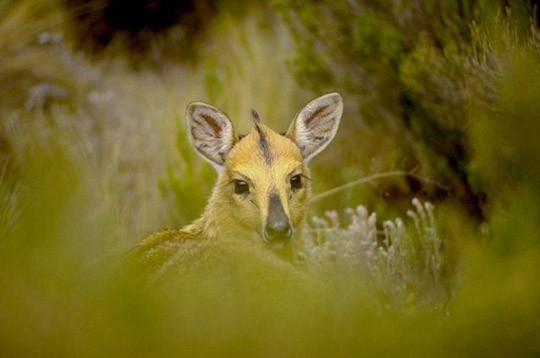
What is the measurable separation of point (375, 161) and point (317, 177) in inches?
16.5

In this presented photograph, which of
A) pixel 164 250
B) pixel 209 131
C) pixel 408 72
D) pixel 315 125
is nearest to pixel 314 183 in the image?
pixel 408 72

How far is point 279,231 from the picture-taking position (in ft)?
17.8

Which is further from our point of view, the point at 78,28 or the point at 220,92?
the point at 78,28

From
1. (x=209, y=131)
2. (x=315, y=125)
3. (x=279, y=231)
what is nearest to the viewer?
(x=279, y=231)

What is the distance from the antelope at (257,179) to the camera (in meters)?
5.54

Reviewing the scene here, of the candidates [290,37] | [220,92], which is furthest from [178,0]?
[220,92]

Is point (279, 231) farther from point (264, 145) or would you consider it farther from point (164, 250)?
point (264, 145)

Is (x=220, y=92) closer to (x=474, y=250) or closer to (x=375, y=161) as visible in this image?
(x=375, y=161)

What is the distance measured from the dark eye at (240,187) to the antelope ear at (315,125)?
18.4 inches

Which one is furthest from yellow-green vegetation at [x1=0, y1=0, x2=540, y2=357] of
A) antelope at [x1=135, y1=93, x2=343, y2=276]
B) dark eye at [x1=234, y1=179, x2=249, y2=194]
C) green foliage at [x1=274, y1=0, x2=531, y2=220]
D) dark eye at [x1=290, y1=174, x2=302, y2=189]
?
dark eye at [x1=234, y1=179, x2=249, y2=194]

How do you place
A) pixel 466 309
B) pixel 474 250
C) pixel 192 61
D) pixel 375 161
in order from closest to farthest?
pixel 466 309
pixel 474 250
pixel 375 161
pixel 192 61

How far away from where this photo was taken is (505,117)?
4.05 meters

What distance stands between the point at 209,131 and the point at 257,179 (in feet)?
1.98

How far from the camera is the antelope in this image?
5.54 m
